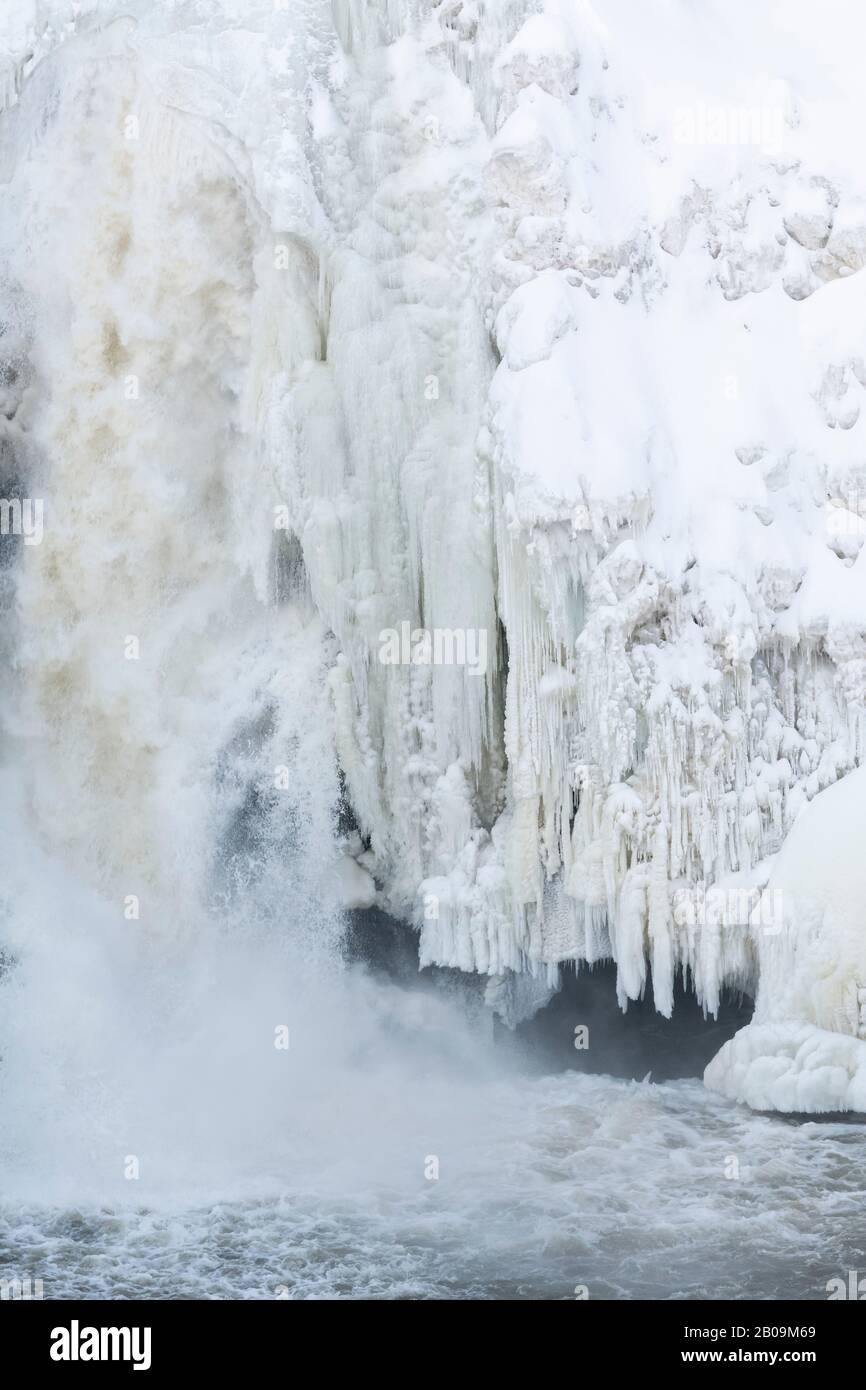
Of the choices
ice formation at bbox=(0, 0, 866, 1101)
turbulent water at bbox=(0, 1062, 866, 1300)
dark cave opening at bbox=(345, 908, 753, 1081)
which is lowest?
turbulent water at bbox=(0, 1062, 866, 1300)

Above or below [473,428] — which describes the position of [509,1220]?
below

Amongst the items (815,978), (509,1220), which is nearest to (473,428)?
(815,978)

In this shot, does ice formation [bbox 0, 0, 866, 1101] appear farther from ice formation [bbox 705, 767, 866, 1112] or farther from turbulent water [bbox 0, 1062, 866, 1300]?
turbulent water [bbox 0, 1062, 866, 1300]

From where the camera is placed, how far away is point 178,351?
16.6 metres

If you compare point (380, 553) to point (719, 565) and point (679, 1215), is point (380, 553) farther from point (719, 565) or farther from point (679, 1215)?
point (679, 1215)

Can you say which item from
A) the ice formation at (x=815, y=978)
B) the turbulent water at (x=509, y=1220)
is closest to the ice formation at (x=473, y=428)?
the ice formation at (x=815, y=978)

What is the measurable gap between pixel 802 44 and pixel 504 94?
328 cm

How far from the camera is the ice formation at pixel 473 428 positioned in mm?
14914

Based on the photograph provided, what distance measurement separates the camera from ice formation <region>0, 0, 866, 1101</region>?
587 inches

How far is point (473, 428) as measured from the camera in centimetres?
1584

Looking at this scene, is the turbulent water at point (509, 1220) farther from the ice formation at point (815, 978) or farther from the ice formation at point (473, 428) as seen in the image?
the ice formation at point (473, 428)

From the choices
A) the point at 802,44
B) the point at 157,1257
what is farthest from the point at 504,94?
the point at 157,1257

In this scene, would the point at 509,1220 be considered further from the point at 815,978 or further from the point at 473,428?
the point at 473,428

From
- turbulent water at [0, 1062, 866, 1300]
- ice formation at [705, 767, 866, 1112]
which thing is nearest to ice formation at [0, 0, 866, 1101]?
ice formation at [705, 767, 866, 1112]
